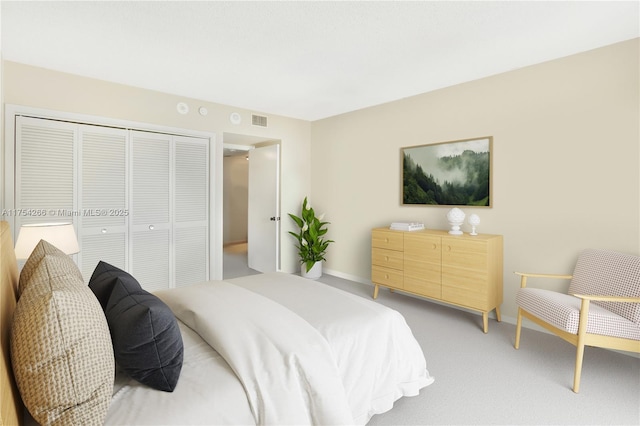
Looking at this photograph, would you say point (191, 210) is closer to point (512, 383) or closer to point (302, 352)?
point (302, 352)

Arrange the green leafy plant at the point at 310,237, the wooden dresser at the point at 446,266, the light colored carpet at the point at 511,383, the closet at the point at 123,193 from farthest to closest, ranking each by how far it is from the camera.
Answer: the green leafy plant at the point at 310,237 → the closet at the point at 123,193 → the wooden dresser at the point at 446,266 → the light colored carpet at the point at 511,383

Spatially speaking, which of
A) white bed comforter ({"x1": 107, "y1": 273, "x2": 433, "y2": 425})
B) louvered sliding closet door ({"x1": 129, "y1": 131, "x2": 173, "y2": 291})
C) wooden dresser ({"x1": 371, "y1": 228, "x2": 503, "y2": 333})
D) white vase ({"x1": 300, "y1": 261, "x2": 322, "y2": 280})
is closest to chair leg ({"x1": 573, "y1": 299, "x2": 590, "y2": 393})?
wooden dresser ({"x1": 371, "y1": 228, "x2": 503, "y2": 333})

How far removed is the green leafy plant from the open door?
1.13ft

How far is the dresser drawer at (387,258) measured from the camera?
376 centimetres

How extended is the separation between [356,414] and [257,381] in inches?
25.1

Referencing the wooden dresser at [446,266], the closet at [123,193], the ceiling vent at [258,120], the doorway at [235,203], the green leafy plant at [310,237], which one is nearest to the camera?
the wooden dresser at [446,266]

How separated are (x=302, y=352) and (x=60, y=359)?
2.82 ft

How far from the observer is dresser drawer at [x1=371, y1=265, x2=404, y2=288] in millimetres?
3773

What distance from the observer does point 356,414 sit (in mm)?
1642

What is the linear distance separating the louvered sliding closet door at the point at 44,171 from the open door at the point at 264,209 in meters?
2.53

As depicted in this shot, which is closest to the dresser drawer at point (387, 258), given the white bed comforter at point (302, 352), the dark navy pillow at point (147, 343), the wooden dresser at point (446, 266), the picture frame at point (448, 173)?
the wooden dresser at point (446, 266)

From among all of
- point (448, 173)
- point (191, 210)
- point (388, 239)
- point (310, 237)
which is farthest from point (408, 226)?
point (191, 210)

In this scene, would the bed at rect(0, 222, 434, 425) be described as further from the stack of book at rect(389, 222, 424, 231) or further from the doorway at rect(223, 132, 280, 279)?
the doorway at rect(223, 132, 280, 279)

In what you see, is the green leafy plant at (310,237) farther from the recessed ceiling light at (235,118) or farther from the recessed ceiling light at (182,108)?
the recessed ceiling light at (182,108)
